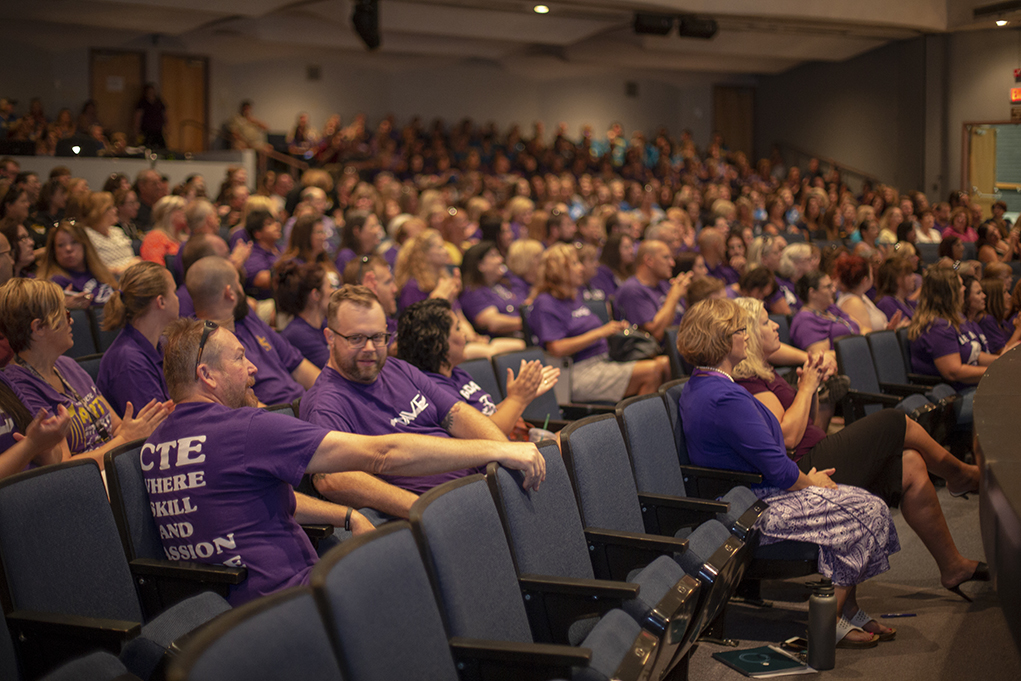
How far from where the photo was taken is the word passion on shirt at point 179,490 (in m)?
1.83

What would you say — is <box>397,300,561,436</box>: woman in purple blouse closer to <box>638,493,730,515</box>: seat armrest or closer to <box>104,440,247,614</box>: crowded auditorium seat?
<box>638,493,730,515</box>: seat armrest

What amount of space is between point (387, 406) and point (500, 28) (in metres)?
9.69

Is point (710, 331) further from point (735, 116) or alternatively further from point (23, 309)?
point (735, 116)

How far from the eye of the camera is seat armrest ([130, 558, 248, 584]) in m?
1.79

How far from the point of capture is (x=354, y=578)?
134 cm

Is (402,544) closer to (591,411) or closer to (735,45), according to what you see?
(591,411)

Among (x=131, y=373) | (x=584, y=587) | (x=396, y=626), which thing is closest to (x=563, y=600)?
(x=584, y=587)

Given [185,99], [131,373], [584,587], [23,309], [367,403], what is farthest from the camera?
[185,99]

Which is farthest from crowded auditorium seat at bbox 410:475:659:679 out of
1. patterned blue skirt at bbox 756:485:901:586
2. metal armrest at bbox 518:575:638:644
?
patterned blue skirt at bbox 756:485:901:586

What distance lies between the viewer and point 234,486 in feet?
5.95

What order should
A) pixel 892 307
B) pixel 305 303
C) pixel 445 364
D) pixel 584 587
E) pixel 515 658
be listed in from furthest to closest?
pixel 892 307
pixel 305 303
pixel 445 364
pixel 584 587
pixel 515 658

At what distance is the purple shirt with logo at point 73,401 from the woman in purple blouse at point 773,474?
1810mm

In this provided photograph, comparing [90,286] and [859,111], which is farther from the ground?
[859,111]

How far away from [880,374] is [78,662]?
12.7 ft
